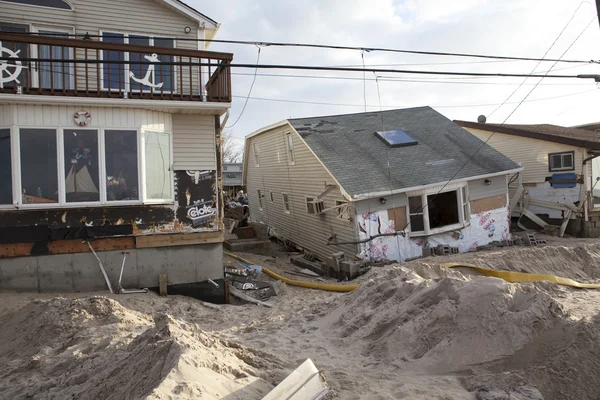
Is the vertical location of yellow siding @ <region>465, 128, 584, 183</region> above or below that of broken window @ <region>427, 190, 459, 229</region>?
above

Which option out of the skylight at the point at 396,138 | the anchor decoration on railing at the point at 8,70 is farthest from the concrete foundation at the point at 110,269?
the skylight at the point at 396,138

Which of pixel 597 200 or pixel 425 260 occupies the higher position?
pixel 597 200

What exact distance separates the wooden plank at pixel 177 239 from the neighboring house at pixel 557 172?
13977mm

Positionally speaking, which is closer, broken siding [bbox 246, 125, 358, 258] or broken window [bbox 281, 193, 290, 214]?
broken siding [bbox 246, 125, 358, 258]

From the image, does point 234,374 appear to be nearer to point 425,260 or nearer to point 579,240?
point 425,260

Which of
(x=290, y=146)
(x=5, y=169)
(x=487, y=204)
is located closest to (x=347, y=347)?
(x=5, y=169)

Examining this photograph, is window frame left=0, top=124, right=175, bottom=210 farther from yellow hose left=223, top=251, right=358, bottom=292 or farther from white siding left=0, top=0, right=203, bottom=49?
yellow hose left=223, top=251, right=358, bottom=292

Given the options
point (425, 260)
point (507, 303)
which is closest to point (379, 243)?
point (425, 260)

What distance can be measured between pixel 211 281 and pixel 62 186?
3.79 m

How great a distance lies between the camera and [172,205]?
10.1 metres

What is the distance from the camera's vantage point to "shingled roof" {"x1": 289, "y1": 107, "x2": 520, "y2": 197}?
1525 centimetres

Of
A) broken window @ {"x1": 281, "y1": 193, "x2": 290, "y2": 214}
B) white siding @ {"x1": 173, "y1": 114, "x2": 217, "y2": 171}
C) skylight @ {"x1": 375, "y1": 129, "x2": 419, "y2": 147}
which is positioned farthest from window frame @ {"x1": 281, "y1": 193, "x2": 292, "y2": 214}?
white siding @ {"x1": 173, "y1": 114, "x2": 217, "y2": 171}

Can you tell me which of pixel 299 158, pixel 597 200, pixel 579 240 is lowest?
pixel 579 240

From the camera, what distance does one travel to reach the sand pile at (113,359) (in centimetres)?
380
